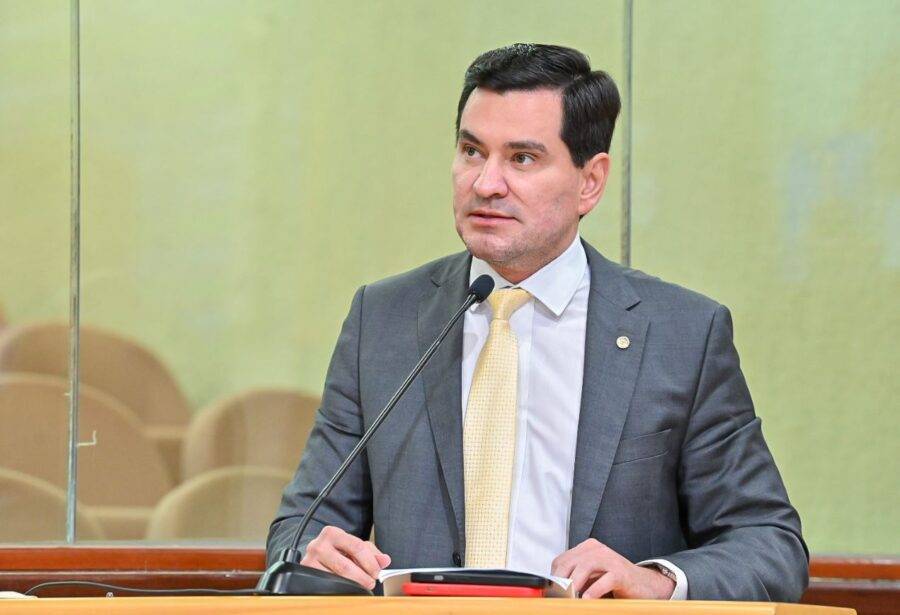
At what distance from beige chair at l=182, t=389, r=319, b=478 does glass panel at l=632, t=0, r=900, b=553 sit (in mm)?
804

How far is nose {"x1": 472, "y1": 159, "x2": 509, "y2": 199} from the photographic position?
191 centimetres

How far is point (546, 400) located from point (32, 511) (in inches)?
49.0

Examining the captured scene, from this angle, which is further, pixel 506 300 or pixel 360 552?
pixel 506 300

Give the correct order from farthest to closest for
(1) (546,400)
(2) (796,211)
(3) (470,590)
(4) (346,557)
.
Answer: (2) (796,211)
(1) (546,400)
(4) (346,557)
(3) (470,590)

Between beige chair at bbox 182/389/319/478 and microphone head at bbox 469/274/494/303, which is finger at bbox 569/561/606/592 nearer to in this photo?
microphone head at bbox 469/274/494/303

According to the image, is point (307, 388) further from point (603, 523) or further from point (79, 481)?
point (603, 523)

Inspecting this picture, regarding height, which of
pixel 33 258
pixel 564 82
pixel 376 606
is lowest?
pixel 376 606

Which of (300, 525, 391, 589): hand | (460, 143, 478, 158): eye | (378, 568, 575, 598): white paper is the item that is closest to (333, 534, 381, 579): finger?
(300, 525, 391, 589): hand

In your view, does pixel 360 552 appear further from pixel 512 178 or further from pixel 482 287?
pixel 512 178

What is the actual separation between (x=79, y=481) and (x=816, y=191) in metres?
1.61

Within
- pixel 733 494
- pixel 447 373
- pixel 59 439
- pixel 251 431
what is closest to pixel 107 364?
pixel 59 439

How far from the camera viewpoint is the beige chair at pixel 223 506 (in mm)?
2721

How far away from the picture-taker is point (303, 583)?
53.9 inches

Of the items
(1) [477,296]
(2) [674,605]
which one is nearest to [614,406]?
(1) [477,296]
